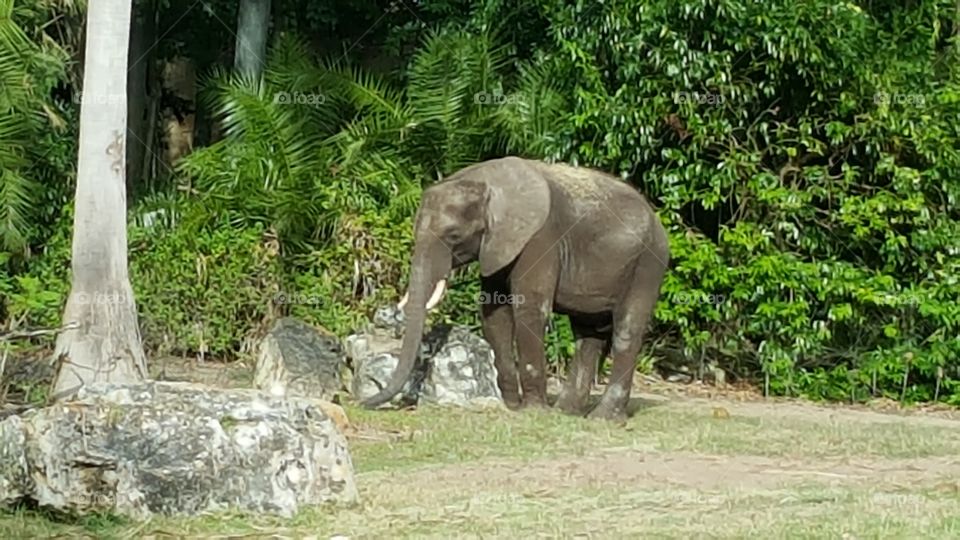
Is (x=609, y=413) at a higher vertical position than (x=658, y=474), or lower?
higher

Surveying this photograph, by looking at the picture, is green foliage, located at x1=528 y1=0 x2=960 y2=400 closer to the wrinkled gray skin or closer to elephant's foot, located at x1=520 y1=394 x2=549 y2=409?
the wrinkled gray skin

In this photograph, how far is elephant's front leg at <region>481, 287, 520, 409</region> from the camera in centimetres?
1324

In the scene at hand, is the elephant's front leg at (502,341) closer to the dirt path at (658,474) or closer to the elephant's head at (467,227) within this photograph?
the elephant's head at (467,227)

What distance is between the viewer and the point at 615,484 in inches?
366

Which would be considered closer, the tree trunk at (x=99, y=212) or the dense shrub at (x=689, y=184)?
the tree trunk at (x=99, y=212)

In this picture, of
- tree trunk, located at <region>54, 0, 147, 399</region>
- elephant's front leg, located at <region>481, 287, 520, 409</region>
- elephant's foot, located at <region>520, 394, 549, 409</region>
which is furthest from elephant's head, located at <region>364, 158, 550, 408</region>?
tree trunk, located at <region>54, 0, 147, 399</region>

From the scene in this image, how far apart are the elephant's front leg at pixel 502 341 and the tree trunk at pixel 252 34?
8.41 m

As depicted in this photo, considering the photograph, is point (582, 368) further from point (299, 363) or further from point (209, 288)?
point (209, 288)

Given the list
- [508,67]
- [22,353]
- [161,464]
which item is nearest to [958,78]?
[508,67]

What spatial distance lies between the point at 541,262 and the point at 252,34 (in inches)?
376

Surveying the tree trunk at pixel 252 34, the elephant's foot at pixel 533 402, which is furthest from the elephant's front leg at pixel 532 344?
the tree trunk at pixel 252 34

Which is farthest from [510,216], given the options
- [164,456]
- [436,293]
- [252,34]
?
[252,34]

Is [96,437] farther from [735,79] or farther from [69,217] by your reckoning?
[69,217]

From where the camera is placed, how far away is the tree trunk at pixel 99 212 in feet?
39.1
